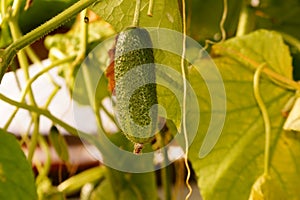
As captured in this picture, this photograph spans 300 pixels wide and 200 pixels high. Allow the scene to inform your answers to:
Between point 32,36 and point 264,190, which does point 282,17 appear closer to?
point 264,190

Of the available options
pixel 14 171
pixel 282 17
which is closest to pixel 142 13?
pixel 14 171

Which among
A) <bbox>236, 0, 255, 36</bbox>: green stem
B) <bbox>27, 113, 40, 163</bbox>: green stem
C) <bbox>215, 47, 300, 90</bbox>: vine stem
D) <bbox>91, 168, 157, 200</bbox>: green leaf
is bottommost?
<bbox>91, 168, 157, 200</bbox>: green leaf

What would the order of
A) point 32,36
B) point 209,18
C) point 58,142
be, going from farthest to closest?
point 209,18 < point 58,142 < point 32,36

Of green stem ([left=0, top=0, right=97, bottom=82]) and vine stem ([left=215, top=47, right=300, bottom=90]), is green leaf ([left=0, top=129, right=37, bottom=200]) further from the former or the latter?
vine stem ([left=215, top=47, right=300, bottom=90])

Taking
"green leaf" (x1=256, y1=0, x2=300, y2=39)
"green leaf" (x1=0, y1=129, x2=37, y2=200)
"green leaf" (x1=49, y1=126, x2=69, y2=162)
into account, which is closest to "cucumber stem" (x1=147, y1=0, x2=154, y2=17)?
"green leaf" (x1=0, y1=129, x2=37, y2=200)

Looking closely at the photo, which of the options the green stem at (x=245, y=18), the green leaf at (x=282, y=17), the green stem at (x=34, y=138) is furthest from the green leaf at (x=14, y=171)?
the green leaf at (x=282, y=17)

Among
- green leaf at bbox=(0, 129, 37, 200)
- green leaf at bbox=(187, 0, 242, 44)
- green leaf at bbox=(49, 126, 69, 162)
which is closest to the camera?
green leaf at bbox=(0, 129, 37, 200)

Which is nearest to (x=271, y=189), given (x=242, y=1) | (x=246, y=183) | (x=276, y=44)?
(x=246, y=183)
